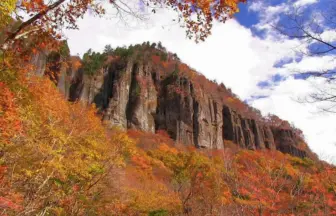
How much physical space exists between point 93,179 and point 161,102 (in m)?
52.1

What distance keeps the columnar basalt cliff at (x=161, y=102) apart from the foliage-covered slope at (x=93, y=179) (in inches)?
1304

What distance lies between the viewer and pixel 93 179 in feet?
43.0

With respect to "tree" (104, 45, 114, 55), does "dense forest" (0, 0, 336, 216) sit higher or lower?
lower

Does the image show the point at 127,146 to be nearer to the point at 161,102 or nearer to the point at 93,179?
the point at 93,179

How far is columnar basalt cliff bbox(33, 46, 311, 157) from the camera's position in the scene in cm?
5591

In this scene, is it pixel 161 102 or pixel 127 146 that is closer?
pixel 127 146

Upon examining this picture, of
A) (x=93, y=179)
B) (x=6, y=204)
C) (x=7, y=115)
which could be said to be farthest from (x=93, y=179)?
(x=6, y=204)

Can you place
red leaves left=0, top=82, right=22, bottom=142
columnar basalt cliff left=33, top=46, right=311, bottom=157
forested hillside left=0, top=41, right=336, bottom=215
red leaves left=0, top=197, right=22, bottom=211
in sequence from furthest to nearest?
columnar basalt cliff left=33, top=46, right=311, bottom=157 → forested hillside left=0, top=41, right=336, bottom=215 → red leaves left=0, top=82, right=22, bottom=142 → red leaves left=0, top=197, right=22, bottom=211

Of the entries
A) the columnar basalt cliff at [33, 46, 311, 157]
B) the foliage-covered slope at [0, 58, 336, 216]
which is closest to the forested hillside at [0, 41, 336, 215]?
the foliage-covered slope at [0, 58, 336, 216]

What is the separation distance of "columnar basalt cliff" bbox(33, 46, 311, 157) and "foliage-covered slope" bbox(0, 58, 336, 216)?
33.1 metres

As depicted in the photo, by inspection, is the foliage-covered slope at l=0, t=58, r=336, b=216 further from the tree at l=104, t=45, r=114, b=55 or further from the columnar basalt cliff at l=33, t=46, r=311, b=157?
the tree at l=104, t=45, r=114, b=55

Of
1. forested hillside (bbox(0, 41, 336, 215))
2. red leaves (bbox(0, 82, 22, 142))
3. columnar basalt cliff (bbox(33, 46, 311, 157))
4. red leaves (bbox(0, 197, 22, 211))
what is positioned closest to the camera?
red leaves (bbox(0, 197, 22, 211))

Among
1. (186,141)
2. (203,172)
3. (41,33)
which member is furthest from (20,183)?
(186,141)

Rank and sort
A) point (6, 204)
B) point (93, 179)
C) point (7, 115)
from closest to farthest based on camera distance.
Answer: point (6, 204), point (7, 115), point (93, 179)
